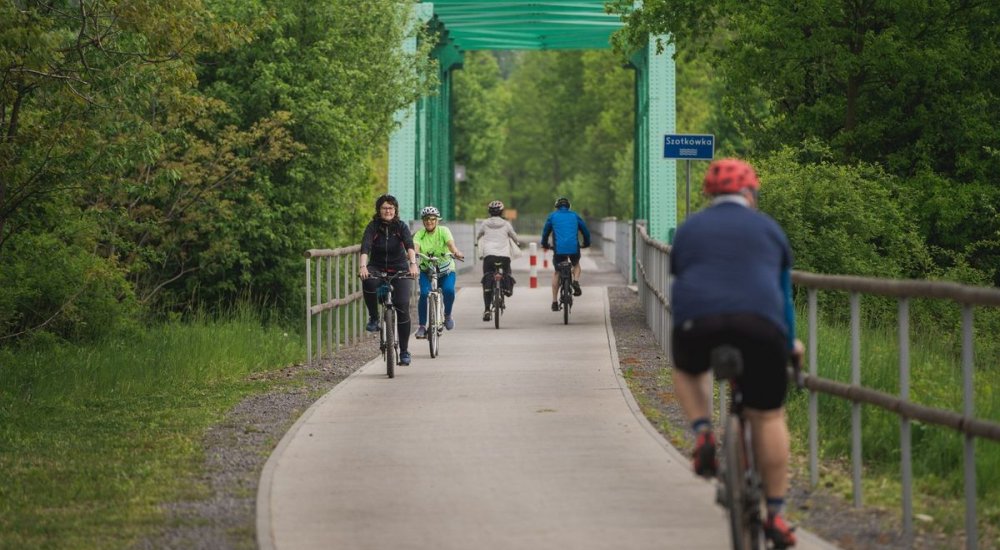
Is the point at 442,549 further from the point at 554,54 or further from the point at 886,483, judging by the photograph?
the point at 554,54

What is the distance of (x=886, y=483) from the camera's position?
372 inches

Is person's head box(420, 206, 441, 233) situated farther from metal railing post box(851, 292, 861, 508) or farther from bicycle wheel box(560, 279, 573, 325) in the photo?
metal railing post box(851, 292, 861, 508)

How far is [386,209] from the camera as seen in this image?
53.7ft

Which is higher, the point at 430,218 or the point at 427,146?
the point at 427,146

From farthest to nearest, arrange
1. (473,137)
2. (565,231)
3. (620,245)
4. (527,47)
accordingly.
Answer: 1. (473,137)
2. (527,47)
3. (620,245)
4. (565,231)

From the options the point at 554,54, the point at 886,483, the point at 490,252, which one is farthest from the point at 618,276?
the point at 554,54

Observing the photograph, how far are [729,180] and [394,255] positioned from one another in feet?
32.4

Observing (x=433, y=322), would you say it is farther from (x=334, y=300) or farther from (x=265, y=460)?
(x=265, y=460)

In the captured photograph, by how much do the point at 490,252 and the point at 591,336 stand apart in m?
3.01

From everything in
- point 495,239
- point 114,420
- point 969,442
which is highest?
point 495,239

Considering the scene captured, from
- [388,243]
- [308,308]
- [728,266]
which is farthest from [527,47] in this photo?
[728,266]

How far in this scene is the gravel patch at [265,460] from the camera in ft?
26.1

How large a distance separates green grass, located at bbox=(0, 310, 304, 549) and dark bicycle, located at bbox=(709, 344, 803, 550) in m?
2.99

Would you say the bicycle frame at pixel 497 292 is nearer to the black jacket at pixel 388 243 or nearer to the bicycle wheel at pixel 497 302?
the bicycle wheel at pixel 497 302
